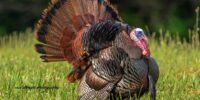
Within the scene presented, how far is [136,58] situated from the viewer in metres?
6.25

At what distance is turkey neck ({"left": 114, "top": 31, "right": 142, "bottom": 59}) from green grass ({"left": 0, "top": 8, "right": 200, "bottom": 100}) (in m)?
0.68

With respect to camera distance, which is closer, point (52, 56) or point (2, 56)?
point (52, 56)

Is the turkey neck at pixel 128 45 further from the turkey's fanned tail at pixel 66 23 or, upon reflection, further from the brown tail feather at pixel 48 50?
the brown tail feather at pixel 48 50

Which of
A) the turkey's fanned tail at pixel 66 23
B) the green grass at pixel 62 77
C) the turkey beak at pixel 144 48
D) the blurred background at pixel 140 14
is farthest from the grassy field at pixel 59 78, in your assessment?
the blurred background at pixel 140 14

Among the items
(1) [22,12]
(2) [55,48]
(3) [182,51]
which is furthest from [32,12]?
(2) [55,48]

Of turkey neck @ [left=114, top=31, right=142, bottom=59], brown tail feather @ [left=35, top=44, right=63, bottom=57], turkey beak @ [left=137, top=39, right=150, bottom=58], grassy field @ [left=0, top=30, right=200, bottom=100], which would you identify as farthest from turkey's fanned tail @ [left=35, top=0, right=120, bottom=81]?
turkey beak @ [left=137, top=39, right=150, bottom=58]

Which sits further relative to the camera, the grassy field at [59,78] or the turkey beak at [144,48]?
the grassy field at [59,78]

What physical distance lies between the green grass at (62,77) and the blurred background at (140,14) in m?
11.7

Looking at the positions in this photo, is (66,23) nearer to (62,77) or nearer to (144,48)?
(62,77)

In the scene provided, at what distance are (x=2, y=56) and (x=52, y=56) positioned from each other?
11.1 ft

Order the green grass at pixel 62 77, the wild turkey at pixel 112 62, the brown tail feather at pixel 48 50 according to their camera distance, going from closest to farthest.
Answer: the wild turkey at pixel 112 62, the green grass at pixel 62 77, the brown tail feather at pixel 48 50

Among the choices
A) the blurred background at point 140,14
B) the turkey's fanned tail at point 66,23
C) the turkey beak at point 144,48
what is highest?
the blurred background at point 140,14

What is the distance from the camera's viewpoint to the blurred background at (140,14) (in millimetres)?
23078

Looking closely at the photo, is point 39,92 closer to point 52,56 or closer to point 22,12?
point 52,56
